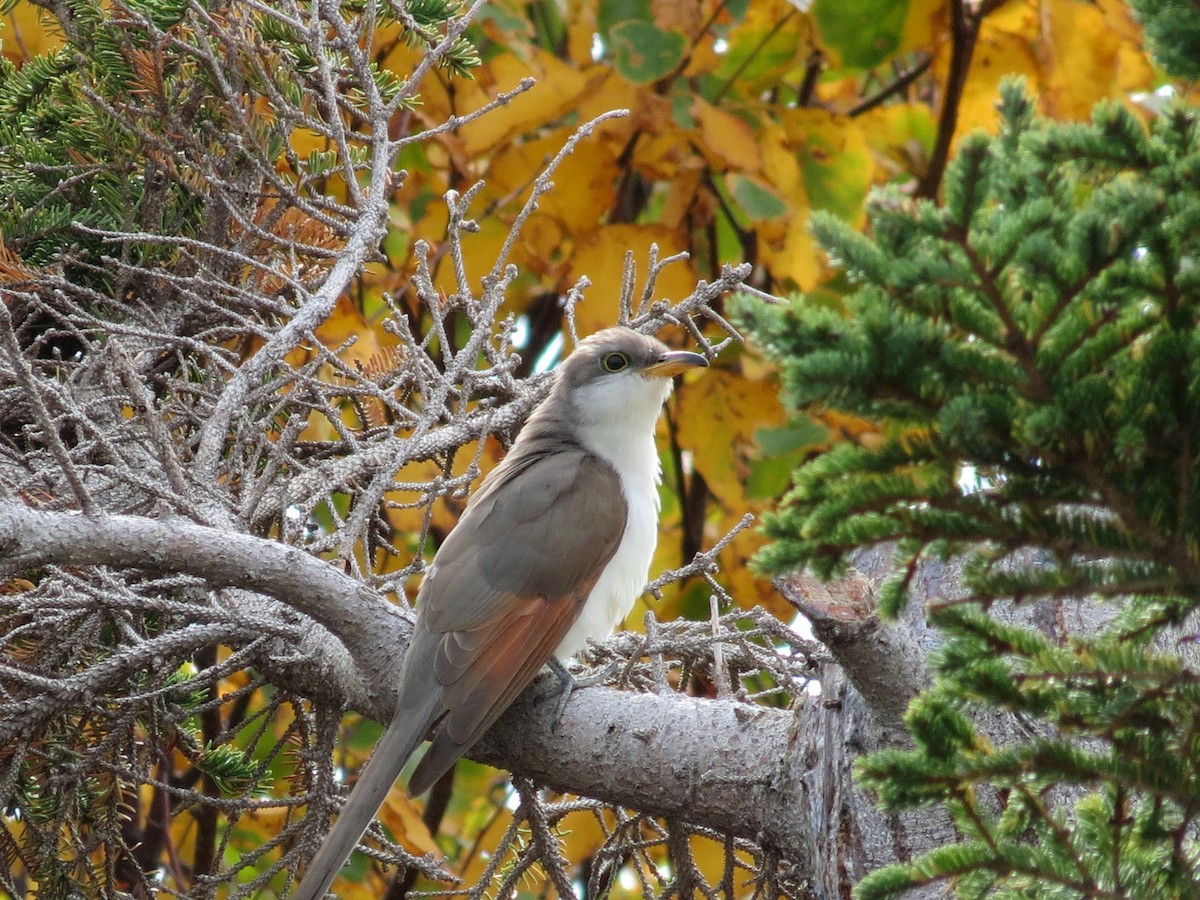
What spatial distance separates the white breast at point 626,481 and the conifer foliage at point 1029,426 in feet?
8.22

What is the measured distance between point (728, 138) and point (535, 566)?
279 cm

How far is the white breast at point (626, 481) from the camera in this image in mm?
4504

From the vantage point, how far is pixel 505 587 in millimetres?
4273

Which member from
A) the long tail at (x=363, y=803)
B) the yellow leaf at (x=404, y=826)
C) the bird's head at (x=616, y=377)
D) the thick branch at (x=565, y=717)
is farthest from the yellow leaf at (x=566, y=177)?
the long tail at (x=363, y=803)

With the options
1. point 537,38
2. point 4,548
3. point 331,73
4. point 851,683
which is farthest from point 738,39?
point 4,548

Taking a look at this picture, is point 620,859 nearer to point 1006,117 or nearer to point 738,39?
point 1006,117

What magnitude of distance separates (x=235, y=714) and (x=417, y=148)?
10.6ft

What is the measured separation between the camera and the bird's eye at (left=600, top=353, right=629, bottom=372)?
17.0ft

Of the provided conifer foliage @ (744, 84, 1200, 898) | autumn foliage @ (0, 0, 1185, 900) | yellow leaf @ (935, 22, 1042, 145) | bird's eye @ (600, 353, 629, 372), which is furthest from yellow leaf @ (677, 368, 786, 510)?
conifer foliage @ (744, 84, 1200, 898)

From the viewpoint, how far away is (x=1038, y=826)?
2.03 metres

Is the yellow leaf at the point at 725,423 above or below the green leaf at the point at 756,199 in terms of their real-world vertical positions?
below

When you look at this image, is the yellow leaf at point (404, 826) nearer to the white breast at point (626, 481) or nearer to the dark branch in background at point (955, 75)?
the white breast at point (626, 481)

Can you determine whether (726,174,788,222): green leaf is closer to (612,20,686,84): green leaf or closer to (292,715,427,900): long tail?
(612,20,686,84): green leaf

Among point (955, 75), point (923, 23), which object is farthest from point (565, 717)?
point (955, 75)
